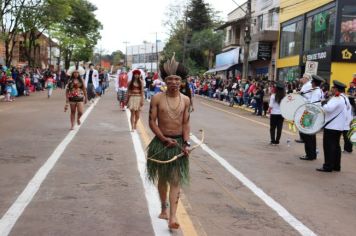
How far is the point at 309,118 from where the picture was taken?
36.6ft

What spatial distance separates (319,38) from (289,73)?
5.19m

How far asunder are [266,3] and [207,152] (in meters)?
35.5

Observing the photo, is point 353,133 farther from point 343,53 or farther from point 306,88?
point 343,53

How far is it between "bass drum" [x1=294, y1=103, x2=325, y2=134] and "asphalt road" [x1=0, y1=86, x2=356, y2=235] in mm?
703

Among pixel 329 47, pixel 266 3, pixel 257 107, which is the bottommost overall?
pixel 257 107

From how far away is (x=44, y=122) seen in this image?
16672 millimetres

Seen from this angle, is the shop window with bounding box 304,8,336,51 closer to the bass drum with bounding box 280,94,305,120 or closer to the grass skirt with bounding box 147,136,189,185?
the bass drum with bounding box 280,94,305,120

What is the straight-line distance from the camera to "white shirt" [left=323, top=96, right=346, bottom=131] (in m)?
10.1

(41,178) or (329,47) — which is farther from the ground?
(329,47)

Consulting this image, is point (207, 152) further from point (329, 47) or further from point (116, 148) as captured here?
point (329, 47)

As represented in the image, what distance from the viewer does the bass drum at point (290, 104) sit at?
40.0ft

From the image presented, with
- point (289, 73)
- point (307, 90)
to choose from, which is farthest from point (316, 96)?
point (289, 73)

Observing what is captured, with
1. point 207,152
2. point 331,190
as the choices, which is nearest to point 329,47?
point 207,152

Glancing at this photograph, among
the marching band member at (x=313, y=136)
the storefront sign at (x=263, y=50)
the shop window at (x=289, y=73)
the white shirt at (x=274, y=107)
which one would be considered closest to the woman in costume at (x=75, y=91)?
the white shirt at (x=274, y=107)
